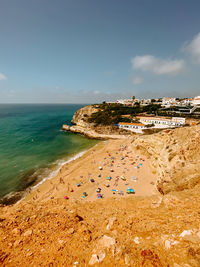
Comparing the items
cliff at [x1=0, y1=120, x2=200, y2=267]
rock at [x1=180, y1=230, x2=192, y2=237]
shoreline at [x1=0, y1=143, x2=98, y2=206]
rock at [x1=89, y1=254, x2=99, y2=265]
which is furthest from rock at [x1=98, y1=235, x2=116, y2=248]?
shoreline at [x1=0, y1=143, x2=98, y2=206]

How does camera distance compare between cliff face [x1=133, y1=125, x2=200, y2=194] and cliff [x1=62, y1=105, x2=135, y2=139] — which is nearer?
cliff face [x1=133, y1=125, x2=200, y2=194]

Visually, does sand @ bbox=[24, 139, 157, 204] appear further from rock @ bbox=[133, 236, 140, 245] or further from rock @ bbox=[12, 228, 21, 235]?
rock @ bbox=[133, 236, 140, 245]

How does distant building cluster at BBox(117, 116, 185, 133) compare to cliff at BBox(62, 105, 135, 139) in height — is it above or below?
above

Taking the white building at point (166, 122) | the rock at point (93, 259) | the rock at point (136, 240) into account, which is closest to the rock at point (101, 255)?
the rock at point (93, 259)

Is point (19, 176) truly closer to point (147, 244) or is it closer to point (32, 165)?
point (32, 165)

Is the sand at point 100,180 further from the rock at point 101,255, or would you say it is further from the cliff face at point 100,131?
the cliff face at point 100,131

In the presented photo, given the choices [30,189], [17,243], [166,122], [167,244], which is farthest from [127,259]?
[166,122]
